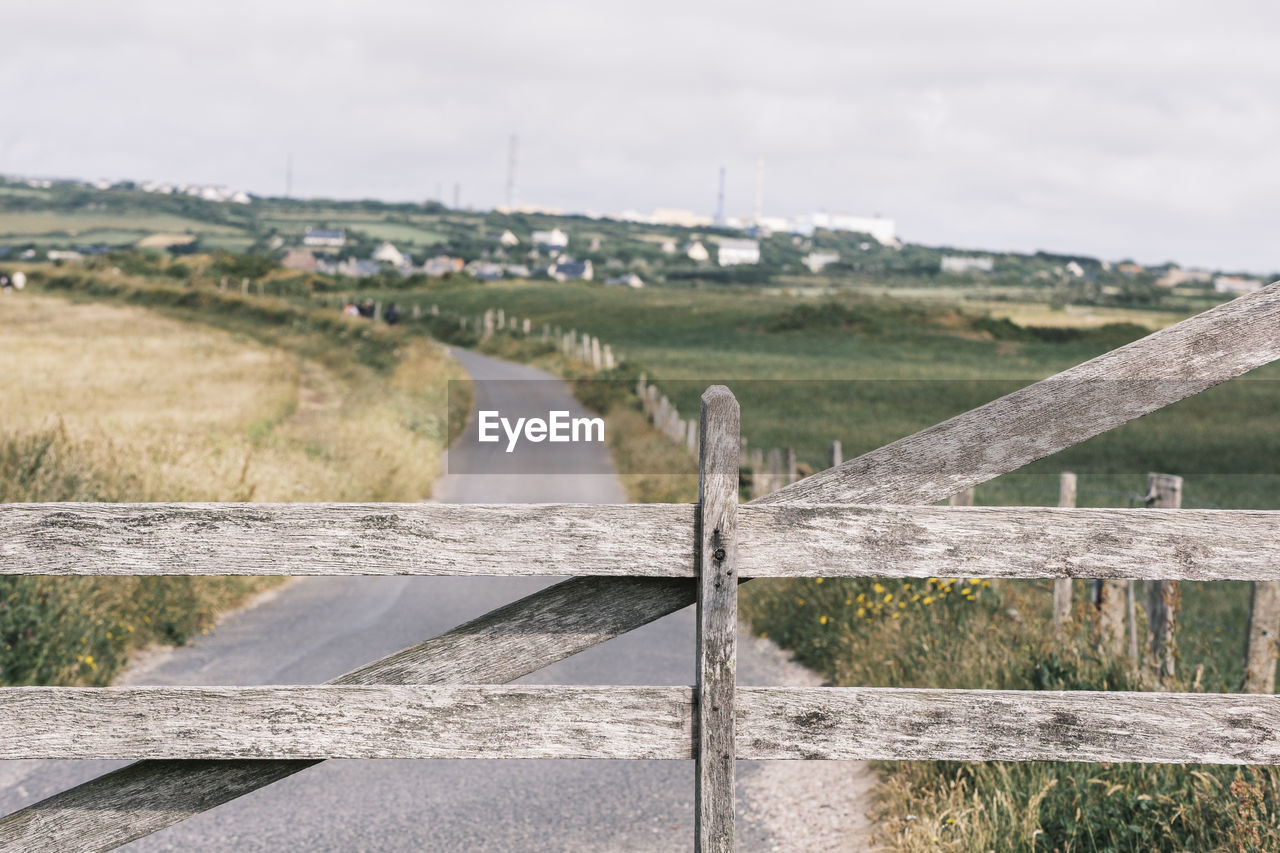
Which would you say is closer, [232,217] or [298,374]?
[298,374]

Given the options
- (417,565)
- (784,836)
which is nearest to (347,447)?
(784,836)

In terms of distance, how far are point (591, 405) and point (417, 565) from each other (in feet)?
94.8

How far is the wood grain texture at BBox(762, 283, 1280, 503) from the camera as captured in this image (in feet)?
10.7

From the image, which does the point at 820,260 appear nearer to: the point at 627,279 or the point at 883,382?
the point at 627,279

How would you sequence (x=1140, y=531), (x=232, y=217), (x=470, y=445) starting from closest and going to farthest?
(x=1140, y=531)
(x=470, y=445)
(x=232, y=217)

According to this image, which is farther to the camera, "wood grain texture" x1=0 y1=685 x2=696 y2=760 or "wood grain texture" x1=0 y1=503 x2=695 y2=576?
"wood grain texture" x1=0 y1=685 x2=696 y2=760

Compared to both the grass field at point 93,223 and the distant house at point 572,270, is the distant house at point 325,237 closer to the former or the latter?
the grass field at point 93,223

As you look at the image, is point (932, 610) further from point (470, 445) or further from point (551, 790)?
point (470, 445)

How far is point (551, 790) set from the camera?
6426mm

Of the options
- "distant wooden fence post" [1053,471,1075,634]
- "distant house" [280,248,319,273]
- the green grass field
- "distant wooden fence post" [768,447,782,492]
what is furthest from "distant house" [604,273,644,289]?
"distant wooden fence post" [1053,471,1075,634]

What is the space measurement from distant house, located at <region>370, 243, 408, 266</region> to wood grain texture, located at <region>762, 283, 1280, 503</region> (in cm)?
16170

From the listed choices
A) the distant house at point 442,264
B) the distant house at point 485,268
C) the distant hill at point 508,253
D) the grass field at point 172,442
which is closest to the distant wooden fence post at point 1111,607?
the grass field at point 172,442

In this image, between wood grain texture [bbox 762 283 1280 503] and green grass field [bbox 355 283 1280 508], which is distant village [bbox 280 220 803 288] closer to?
Result: green grass field [bbox 355 283 1280 508]

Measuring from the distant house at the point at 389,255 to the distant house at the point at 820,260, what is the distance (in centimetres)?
5543
